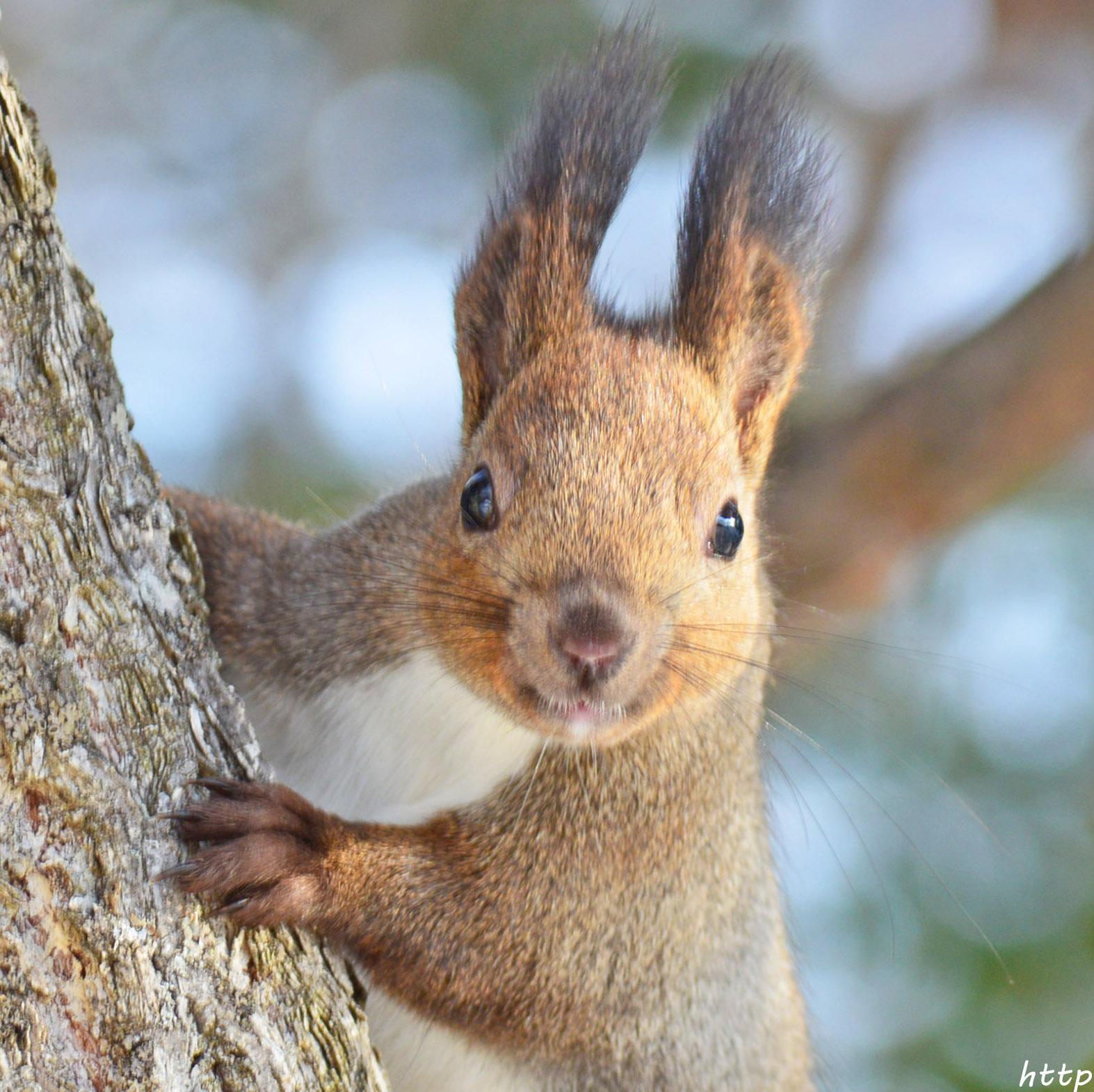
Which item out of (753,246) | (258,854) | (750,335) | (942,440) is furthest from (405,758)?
(942,440)

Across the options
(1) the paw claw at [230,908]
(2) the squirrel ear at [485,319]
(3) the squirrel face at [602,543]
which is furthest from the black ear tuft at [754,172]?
(1) the paw claw at [230,908]

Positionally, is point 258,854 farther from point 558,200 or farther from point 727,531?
point 558,200

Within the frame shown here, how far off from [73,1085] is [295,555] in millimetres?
1822

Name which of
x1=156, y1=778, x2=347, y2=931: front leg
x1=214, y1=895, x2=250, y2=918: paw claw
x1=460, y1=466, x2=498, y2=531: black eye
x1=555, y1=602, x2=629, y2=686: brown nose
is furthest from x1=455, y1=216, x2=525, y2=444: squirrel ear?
x1=214, y1=895, x2=250, y2=918: paw claw

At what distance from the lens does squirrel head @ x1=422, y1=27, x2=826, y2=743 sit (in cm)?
274

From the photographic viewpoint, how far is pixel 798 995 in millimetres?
4312

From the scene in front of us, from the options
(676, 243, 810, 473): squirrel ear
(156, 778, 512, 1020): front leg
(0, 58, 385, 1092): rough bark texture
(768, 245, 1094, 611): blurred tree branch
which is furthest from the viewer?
(768, 245, 1094, 611): blurred tree branch

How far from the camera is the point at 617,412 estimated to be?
301 cm

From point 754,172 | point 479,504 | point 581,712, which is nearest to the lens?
point 581,712

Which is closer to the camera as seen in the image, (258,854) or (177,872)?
(177,872)

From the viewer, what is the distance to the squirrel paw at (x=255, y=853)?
2.37 meters

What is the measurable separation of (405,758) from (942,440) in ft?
10.4

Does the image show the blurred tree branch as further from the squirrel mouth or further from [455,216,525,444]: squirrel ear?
the squirrel mouth

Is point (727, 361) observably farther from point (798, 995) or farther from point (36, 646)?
point (798, 995)
